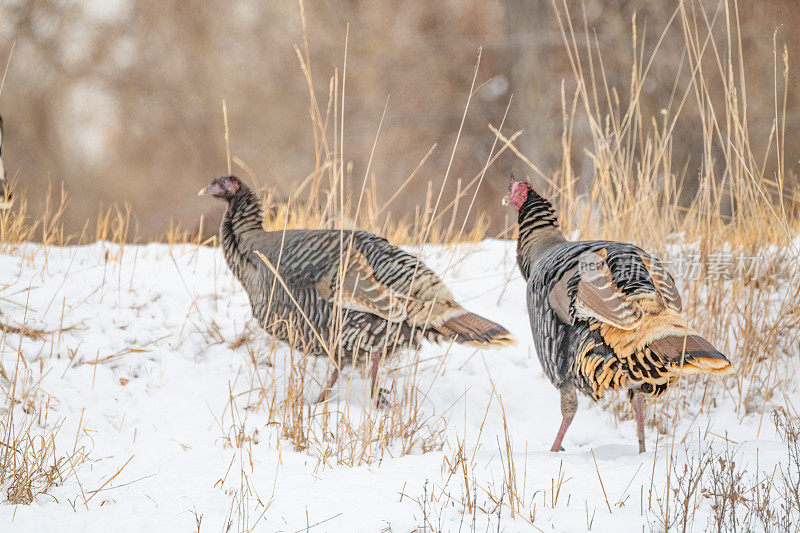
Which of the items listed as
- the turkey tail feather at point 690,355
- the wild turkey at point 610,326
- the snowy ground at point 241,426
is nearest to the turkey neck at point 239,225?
the snowy ground at point 241,426

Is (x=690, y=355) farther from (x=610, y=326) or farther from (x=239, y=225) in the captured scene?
(x=239, y=225)

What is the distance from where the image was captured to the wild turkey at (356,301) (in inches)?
162

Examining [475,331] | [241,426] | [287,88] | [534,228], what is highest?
[287,88]

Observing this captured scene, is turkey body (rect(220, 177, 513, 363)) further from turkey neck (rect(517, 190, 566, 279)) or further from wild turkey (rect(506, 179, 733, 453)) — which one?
turkey neck (rect(517, 190, 566, 279))

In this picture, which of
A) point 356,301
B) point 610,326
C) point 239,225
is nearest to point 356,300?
point 356,301

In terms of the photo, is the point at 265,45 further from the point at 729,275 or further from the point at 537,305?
the point at 537,305

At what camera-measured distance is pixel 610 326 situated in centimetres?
336

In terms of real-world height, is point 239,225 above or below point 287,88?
below

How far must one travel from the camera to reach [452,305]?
13.8 ft

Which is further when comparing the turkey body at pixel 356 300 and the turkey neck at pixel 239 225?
the turkey neck at pixel 239 225

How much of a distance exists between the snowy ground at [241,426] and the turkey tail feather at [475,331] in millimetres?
160

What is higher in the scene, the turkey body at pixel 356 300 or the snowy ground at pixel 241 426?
the turkey body at pixel 356 300

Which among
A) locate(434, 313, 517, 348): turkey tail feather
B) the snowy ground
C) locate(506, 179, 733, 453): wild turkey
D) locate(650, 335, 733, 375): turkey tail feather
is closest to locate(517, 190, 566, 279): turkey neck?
locate(506, 179, 733, 453): wild turkey

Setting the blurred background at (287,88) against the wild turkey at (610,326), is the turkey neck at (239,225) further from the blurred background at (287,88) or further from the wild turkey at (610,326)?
the blurred background at (287,88)
